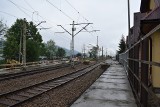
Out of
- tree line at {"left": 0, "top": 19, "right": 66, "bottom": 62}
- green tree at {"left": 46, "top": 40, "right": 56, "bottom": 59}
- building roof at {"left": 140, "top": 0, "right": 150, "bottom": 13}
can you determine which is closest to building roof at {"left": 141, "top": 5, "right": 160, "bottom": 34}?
building roof at {"left": 140, "top": 0, "right": 150, "bottom": 13}

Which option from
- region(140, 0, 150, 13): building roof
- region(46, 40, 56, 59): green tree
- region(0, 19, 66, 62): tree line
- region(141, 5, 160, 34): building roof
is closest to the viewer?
region(141, 5, 160, 34): building roof

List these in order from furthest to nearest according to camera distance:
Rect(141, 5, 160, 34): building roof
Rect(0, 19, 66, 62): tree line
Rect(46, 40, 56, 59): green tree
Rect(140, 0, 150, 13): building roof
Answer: Rect(46, 40, 56, 59): green tree, Rect(0, 19, 66, 62): tree line, Rect(140, 0, 150, 13): building roof, Rect(141, 5, 160, 34): building roof

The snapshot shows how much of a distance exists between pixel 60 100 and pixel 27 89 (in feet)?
10.5

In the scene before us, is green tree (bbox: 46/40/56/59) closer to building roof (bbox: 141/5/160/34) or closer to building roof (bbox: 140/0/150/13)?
building roof (bbox: 140/0/150/13)

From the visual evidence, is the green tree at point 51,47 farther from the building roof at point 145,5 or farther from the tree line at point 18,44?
the building roof at point 145,5

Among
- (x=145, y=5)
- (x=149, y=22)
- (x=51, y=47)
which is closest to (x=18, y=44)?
(x=51, y=47)

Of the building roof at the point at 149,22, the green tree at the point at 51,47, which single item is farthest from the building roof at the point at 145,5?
the green tree at the point at 51,47

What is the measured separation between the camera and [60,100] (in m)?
11.3

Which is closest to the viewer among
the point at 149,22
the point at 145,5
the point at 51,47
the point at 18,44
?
the point at 149,22

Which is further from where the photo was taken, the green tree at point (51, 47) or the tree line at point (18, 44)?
the green tree at point (51, 47)

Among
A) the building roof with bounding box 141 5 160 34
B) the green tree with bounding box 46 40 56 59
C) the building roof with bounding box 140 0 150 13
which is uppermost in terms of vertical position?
the green tree with bounding box 46 40 56 59

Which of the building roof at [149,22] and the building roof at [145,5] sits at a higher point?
the building roof at [145,5]

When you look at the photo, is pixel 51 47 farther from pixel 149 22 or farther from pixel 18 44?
pixel 149 22

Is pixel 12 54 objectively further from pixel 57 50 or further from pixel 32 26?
pixel 57 50
